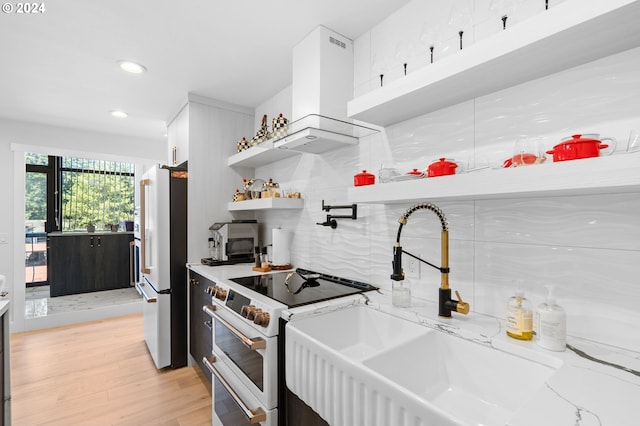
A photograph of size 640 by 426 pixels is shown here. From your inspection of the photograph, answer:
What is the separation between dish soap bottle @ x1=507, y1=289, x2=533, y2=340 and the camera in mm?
1056

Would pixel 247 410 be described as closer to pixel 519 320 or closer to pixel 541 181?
pixel 519 320

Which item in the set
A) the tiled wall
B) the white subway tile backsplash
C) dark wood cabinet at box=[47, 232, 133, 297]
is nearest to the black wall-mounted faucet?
the tiled wall

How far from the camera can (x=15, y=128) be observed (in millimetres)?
3561

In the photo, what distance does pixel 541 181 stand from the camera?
0.90m

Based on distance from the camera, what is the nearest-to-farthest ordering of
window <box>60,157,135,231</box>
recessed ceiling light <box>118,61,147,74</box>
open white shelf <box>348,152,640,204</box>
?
open white shelf <box>348,152,640,204</box> < recessed ceiling light <box>118,61,147,74</box> < window <box>60,157,135,231</box>

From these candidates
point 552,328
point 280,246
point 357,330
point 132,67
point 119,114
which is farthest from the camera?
point 119,114

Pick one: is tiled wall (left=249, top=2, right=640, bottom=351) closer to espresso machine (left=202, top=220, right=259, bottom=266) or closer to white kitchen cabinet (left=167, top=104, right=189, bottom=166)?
espresso machine (left=202, top=220, right=259, bottom=266)

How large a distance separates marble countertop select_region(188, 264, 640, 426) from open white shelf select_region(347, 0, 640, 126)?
95 cm

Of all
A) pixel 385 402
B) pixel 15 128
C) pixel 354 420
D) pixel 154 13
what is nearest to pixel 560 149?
pixel 385 402

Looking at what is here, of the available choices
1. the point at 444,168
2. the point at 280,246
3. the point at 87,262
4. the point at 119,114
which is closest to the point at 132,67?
the point at 119,114

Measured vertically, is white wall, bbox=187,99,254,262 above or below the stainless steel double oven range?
above

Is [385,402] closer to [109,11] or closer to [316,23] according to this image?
[316,23]

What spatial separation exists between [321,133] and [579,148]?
1.22 m

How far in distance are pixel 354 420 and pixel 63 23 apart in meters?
2.56
